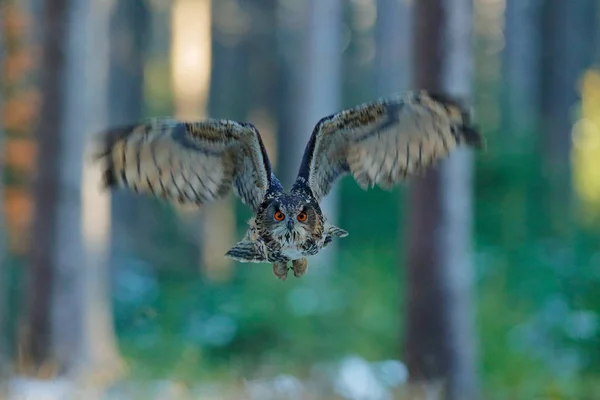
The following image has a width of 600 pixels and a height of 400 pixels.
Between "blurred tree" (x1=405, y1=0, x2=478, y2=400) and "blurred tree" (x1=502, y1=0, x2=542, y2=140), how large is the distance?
Answer: 11896 mm

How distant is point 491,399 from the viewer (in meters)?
8.02

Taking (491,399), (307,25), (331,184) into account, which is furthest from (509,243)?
(331,184)

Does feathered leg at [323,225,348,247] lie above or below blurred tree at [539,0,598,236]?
below

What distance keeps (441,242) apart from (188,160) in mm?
3954

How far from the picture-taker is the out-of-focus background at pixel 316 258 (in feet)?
23.7

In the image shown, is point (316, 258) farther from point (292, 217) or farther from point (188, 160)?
point (292, 217)

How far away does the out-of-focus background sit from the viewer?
7227 millimetres

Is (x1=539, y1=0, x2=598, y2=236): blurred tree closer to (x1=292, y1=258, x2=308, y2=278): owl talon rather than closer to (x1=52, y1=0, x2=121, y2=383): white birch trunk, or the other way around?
(x1=52, y1=0, x2=121, y2=383): white birch trunk

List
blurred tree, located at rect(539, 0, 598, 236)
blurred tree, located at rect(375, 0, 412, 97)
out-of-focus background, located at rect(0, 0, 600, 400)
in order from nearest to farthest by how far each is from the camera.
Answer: out-of-focus background, located at rect(0, 0, 600, 400) < blurred tree, located at rect(539, 0, 598, 236) < blurred tree, located at rect(375, 0, 412, 97)

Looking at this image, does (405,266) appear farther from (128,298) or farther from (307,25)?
(128,298)

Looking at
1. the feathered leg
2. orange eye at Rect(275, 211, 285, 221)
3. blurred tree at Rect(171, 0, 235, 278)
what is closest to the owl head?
orange eye at Rect(275, 211, 285, 221)

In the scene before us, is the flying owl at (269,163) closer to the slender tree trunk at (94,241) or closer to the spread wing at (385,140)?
the spread wing at (385,140)

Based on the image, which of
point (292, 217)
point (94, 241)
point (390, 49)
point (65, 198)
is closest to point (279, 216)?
point (292, 217)

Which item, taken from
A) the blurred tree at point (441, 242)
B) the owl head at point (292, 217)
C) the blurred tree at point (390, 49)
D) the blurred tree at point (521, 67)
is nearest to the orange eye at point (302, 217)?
the owl head at point (292, 217)
